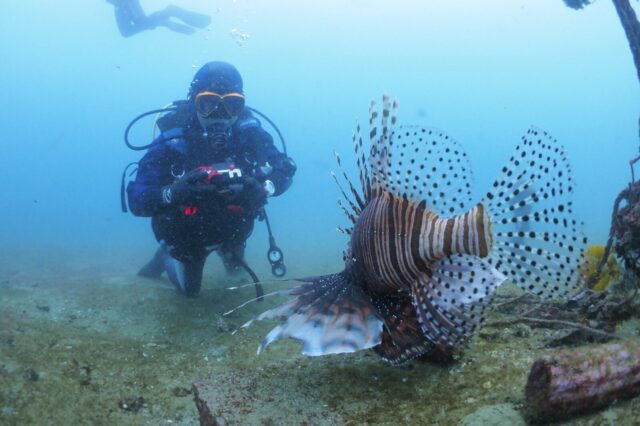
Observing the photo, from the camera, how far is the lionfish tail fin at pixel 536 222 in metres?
2.24

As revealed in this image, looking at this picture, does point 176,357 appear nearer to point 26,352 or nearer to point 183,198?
point 26,352

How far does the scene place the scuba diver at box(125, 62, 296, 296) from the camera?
528cm

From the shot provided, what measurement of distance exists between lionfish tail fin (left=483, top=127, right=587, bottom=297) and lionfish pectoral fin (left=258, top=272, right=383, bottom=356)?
0.78 meters

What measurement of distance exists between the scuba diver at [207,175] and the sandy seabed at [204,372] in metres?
0.89

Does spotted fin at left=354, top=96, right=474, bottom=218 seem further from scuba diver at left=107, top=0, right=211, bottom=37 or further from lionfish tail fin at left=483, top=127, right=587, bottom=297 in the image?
scuba diver at left=107, top=0, right=211, bottom=37

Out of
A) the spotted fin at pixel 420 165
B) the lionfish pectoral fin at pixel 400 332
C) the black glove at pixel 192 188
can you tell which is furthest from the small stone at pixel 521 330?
the black glove at pixel 192 188

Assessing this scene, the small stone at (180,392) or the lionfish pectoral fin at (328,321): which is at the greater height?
the lionfish pectoral fin at (328,321)

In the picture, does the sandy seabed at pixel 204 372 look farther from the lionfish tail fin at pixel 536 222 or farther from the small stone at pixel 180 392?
the lionfish tail fin at pixel 536 222

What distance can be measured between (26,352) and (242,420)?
2.80 meters

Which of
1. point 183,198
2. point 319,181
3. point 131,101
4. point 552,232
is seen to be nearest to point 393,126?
point 552,232

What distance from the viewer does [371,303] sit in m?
2.76

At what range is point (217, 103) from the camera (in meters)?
5.83

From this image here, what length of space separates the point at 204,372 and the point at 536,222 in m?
3.20

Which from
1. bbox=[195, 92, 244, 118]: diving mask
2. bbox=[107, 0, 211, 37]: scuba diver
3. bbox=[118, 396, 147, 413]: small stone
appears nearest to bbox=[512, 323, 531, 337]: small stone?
bbox=[118, 396, 147, 413]: small stone
